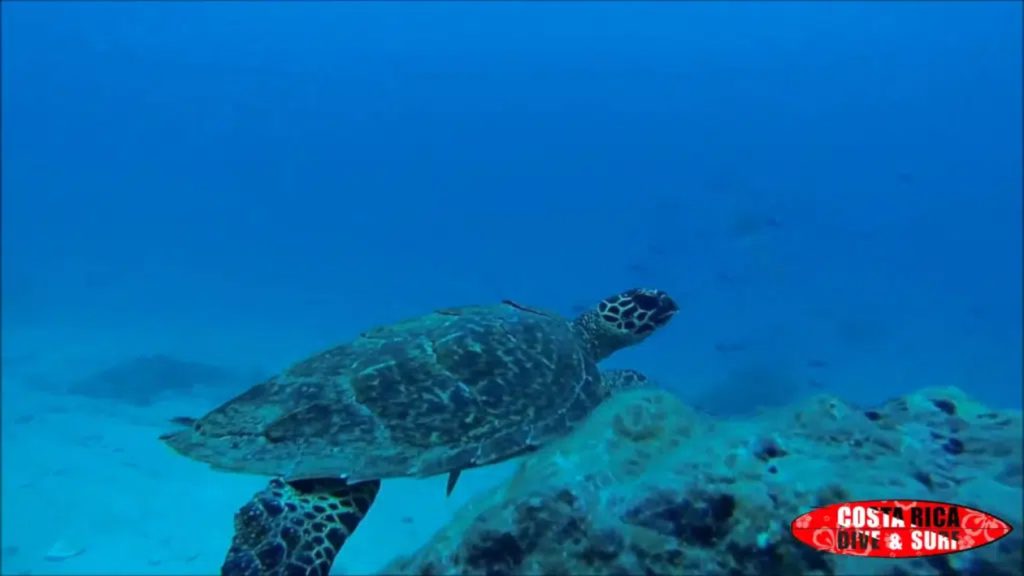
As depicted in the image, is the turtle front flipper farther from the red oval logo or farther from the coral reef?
the coral reef

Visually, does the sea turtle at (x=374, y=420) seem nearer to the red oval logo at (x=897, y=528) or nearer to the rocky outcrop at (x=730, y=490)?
the rocky outcrop at (x=730, y=490)

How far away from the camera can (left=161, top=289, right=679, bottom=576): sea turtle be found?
13.8 ft

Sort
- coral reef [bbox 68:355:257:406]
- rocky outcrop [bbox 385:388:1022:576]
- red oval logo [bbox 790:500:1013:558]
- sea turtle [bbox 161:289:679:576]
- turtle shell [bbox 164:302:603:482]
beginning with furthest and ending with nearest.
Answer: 1. coral reef [bbox 68:355:257:406]
2. turtle shell [bbox 164:302:603:482]
3. sea turtle [bbox 161:289:679:576]
4. rocky outcrop [bbox 385:388:1022:576]
5. red oval logo [bbox 790:500:1013:558]

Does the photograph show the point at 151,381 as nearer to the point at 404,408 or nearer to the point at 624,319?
the point at 624,319

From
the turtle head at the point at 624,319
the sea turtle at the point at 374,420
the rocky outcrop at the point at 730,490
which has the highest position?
the turtle head at the point at 624,319

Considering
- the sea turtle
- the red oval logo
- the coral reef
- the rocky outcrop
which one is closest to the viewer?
the red oval logo

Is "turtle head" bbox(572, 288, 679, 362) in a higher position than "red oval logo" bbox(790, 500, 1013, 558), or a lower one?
higher

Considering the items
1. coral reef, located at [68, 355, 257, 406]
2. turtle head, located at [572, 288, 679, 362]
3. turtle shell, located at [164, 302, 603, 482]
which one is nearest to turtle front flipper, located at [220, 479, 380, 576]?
turtle shell, located at [164, 302, 603, 482]

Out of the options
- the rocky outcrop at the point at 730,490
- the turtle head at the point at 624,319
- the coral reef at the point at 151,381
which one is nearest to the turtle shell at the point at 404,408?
the rocky outcrop at the point at 730,490

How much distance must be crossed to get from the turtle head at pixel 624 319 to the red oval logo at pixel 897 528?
14.0ft

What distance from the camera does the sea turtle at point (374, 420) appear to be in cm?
420

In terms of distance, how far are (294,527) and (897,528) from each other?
3.20 m

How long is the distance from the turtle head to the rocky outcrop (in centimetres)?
318

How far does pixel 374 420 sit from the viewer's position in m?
4.83
